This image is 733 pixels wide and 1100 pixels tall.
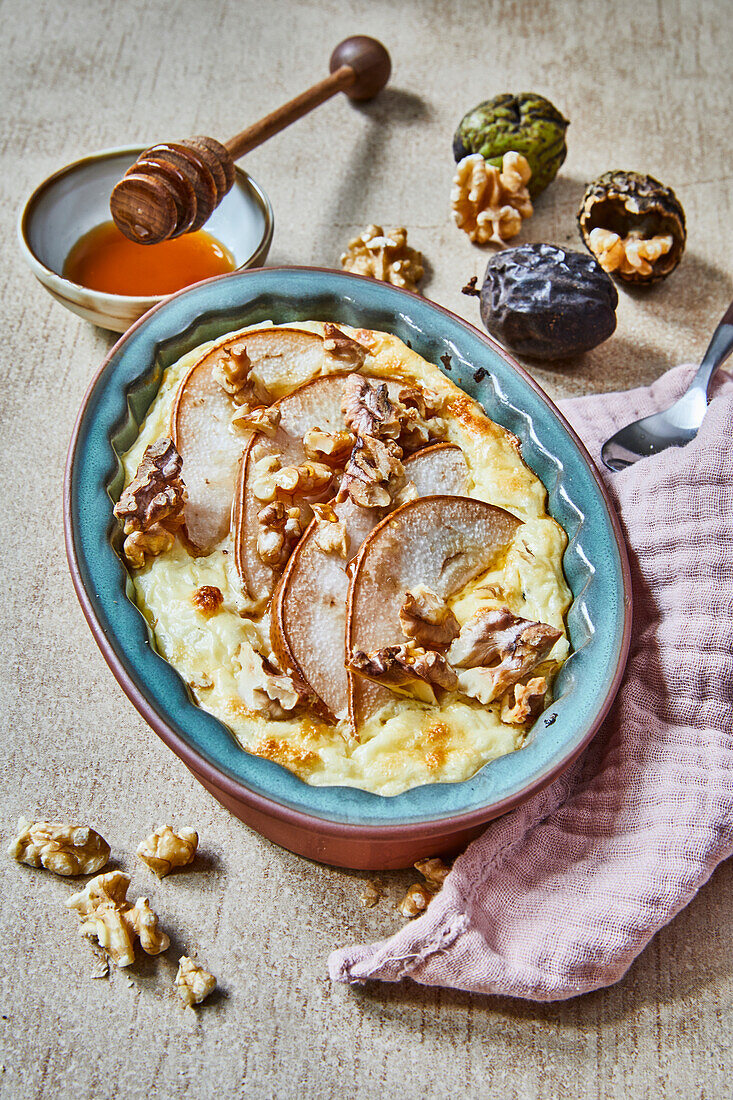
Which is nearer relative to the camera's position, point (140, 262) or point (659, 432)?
point (659, 432)

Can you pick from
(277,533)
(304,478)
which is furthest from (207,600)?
(304,478)

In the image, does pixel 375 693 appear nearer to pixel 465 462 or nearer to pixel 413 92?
pixel 465 462

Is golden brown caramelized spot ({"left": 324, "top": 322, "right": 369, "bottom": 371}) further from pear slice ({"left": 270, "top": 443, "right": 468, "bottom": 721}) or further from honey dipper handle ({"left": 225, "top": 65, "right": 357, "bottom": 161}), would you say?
honey dipper handle ({"left": 225, "top": 65, "right": 357, "bottom": 161})

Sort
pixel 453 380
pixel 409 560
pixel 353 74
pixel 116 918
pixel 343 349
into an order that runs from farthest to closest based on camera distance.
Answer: pixel 353 74, pixel 453 380, pixel 343 349, pixel 409 560, pixel 116 918

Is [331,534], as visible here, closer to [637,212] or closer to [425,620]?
[425,620]

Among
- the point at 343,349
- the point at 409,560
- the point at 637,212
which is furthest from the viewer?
the point at 637,212

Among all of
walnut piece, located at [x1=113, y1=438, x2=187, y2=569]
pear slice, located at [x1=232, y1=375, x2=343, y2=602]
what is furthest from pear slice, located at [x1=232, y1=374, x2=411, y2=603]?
walnut piece, located at [x1=113, y1=438, x2=187, y2=569]

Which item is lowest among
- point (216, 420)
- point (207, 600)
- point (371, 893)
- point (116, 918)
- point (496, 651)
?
point (371, 893)
